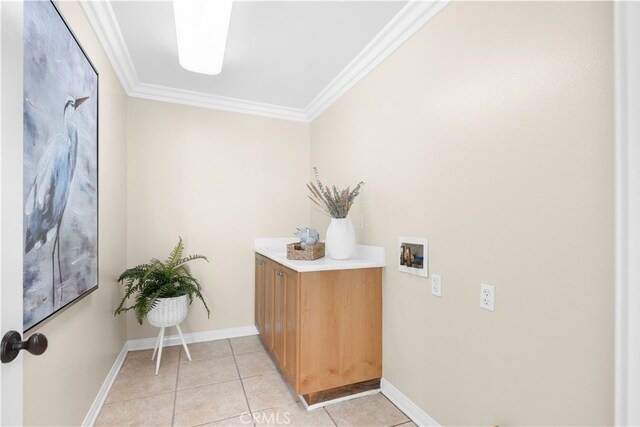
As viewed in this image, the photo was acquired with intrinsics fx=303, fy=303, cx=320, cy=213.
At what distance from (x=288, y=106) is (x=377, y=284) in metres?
2.14

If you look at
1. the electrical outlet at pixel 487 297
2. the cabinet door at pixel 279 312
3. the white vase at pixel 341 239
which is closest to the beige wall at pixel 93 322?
the cabinet door at pixel 279 312

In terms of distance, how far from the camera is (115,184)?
7.74 ft

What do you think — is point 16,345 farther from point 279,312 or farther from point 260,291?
point 260,291

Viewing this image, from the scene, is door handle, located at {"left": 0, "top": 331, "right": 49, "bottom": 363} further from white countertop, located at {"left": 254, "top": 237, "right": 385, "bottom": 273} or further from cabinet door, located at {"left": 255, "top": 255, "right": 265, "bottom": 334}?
cabinet door, located at {"left": 255, "top": 255, "right": 265, "bottom": 334}

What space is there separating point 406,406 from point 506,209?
4.52 feet

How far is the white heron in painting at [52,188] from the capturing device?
109 centimetres

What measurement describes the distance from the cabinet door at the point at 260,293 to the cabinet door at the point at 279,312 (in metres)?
0.44

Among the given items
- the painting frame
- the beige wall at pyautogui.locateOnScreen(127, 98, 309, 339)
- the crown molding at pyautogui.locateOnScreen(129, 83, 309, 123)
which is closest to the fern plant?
the beige wall at pyautogui.locateOnScreen(127, 98, 309, 339)

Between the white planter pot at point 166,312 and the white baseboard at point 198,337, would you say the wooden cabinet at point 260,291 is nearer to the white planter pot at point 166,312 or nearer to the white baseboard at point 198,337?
the white baseboard at point 198,337

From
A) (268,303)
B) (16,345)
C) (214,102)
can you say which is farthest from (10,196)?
(214,102)

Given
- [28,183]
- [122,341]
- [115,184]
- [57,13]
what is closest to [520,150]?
[28,183]

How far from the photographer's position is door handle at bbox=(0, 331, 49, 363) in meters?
0.66

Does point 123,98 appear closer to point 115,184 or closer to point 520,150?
point 115,184

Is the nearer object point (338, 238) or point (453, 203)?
point (453, 203)
